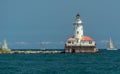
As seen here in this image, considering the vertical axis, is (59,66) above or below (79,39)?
below

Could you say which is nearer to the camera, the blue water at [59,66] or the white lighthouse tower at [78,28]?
the blue water at [59,66]

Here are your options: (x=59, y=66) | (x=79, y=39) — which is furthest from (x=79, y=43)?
(x=59, y=66)

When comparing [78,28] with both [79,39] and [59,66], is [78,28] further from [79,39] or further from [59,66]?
[59,66]

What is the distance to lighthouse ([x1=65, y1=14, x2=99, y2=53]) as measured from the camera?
6900 inches

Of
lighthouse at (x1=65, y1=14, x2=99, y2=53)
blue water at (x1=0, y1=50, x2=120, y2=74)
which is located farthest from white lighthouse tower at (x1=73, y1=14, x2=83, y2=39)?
blue water at (x1=0, y1=50, x2=120, y2=74)

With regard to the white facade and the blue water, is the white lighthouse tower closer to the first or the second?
the white facade

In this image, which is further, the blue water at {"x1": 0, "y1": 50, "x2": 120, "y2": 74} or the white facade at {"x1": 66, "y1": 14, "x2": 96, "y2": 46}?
the white facade at {"x1": 66, "y1": 14, "x2": 96, "y2": 46}

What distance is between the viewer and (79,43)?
175 metres

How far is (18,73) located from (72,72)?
26.3 ft

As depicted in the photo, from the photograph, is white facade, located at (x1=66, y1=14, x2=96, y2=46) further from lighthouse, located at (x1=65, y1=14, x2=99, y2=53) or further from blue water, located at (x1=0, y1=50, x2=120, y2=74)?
blue water, located at (x1=0, y1=50, x2=120, y2=74)

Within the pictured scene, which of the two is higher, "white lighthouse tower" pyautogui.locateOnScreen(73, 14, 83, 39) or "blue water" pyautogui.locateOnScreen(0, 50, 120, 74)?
"white lighthouse tower" pyautogui.locateOnScreen(73, 14, 83, 39)

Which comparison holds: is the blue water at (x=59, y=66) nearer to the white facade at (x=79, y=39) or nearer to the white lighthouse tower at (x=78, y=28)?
the white facade at (x=79, y=39)

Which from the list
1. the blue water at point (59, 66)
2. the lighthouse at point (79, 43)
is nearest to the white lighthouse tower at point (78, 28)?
the lighthouse at point (79, 43)

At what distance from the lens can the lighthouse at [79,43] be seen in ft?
575
